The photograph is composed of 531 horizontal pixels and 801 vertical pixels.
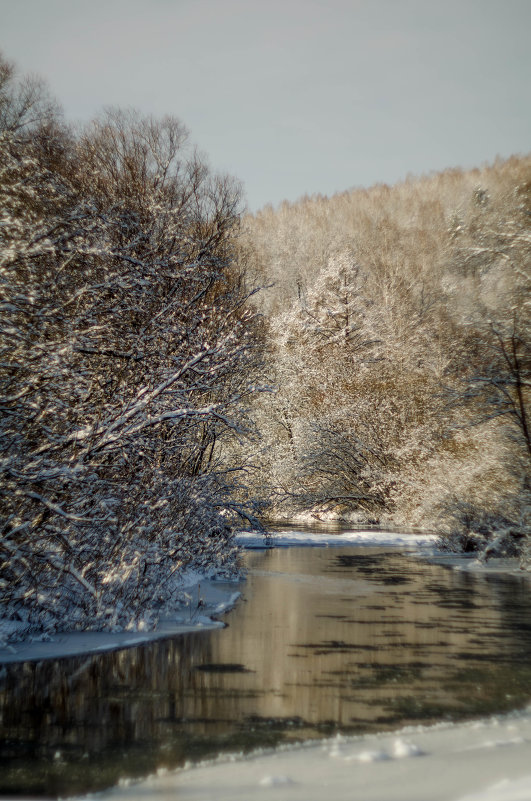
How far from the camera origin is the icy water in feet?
15.8

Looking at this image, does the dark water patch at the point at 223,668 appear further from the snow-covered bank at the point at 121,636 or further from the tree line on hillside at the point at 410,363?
the tree line on hillside at the point at 410,363

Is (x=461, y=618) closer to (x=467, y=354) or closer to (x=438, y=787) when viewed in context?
(x=438, y=787)

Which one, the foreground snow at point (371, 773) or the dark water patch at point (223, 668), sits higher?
the dark water patch at point (223, 668)

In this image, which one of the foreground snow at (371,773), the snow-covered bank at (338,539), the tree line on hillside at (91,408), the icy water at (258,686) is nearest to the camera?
the foreground snow at (371,773)

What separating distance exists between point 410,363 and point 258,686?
70.0 ft

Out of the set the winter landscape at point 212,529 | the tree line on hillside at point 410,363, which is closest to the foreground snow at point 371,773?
the winter landscape at point 212,529

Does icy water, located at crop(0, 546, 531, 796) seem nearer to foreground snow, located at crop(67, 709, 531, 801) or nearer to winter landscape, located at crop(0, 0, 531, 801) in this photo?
winter landscape, located at crop(0, 0, 531, 801)

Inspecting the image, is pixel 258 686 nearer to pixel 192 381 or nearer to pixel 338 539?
pixel 192 381

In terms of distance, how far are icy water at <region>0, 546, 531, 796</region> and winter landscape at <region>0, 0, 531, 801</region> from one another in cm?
4

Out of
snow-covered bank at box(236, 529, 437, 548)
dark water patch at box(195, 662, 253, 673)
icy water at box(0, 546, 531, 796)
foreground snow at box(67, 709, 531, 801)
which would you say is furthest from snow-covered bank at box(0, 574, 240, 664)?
snow-covered bank at box(236, 529, 437, 548)

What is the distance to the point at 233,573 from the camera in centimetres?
1402

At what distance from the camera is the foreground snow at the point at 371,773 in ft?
13.1

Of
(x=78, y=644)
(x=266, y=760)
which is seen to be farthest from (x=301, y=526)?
(x=266, y=760)

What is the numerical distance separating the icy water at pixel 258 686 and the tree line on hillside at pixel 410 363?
6021mm
